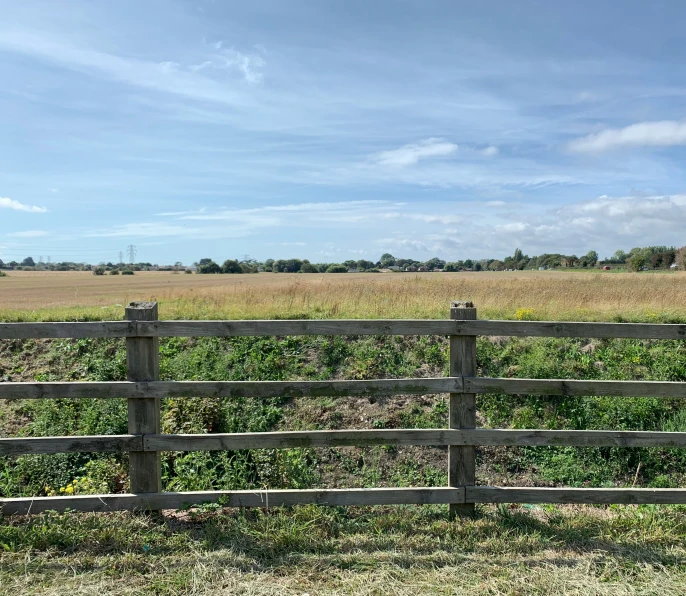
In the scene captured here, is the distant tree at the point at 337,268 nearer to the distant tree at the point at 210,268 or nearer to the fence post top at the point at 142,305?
the distant tree at the point at 210,268

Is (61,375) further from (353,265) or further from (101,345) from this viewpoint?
(353,265)

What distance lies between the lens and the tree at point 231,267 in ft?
238

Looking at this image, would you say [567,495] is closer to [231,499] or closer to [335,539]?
[335,539]

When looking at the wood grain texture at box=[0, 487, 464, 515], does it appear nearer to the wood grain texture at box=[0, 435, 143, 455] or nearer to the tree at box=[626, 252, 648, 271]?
the wood grain texture at box=[0, 435, 143, 455]

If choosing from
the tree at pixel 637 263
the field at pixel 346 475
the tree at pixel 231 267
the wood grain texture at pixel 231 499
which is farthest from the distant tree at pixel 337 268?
the wood grain texture at pixel 231 499

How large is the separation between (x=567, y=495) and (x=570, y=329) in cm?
143

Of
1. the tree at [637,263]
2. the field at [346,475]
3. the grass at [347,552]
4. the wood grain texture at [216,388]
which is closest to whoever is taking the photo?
the grass at [347,552]

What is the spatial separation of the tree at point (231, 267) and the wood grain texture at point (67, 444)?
68.4 m

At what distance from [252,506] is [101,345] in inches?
249

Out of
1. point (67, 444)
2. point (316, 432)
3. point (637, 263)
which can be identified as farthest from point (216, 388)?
point (637, 263)

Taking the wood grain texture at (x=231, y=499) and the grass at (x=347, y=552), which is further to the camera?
the wood grain texture at (x=231, y=499)

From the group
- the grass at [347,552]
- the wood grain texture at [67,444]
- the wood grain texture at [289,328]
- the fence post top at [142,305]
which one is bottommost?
the grass at [347,552]

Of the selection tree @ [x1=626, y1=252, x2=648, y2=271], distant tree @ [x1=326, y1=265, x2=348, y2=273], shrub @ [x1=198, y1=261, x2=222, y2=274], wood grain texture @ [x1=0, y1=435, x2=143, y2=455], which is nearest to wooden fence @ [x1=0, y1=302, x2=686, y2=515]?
wood grain texture @ [x1=0, y1=435, x2=143, y2=455]

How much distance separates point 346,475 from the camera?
6.60m
